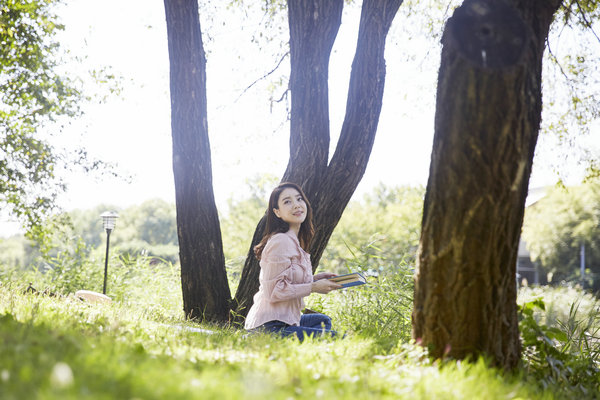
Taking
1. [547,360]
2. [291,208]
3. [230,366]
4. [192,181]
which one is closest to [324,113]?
[291,208]

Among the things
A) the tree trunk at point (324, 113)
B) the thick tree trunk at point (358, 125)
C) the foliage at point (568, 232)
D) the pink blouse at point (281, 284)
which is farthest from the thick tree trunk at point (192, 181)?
the foliage at point (568, 232)

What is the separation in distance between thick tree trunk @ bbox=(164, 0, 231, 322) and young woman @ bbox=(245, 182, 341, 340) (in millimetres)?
1105

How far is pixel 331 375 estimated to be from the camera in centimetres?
217

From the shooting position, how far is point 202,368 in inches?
85.6

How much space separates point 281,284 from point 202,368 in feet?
5.62

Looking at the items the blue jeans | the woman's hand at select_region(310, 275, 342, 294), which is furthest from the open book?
the blue jeans

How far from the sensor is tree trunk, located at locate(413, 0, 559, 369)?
243 cm

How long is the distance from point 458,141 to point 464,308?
0.84 metres

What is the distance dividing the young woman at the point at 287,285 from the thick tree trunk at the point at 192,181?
3.63 ft

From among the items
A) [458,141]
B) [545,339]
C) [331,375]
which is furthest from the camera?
[545,339]

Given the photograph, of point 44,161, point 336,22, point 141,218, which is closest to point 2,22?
point 44,161

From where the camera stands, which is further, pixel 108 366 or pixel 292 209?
pixel 292 209

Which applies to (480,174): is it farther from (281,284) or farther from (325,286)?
(281,284)

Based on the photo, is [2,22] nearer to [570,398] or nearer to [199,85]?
[199,85]
